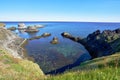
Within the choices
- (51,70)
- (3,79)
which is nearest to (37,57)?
(51,70)

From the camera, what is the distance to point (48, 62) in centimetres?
6316

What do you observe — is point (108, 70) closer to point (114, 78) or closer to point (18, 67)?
point (114, 78)

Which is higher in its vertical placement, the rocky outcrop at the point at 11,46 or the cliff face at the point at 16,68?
the cliff face at the point at 16,68

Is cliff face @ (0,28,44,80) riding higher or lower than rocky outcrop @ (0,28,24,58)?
higher

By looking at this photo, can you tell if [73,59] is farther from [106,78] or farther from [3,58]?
[106,78]

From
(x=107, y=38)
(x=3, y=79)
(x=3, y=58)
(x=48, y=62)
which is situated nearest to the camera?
(x=3, y=79)

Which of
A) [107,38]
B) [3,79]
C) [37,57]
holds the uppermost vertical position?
[3,79]

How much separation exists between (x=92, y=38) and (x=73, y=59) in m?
37.2

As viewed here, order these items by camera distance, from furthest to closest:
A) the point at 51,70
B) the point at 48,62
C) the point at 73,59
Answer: the point at 73,59, the point at 48,62, the point at 51,70

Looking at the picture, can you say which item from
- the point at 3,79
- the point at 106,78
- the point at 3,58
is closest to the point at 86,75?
the point at 106,78

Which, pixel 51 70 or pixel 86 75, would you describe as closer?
pixel 86 75

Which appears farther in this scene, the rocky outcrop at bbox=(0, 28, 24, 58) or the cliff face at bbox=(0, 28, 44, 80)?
the rocky outcrop at bbox=(0, 28, 24, 58)

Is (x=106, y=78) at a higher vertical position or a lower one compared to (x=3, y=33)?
higher

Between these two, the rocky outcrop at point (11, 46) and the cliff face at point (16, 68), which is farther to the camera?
the rocky outcrop at point (11, 46)
